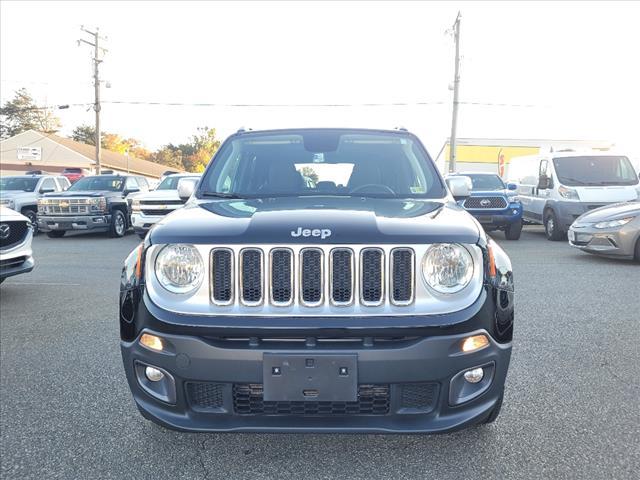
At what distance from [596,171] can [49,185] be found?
1464cm

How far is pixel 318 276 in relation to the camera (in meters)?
2.41

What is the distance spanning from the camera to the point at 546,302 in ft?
19.8

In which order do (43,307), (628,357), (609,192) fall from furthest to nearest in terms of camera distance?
(609,192), (43,307), (628,357)

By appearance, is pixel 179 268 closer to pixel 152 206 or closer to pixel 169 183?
pixel 152 206

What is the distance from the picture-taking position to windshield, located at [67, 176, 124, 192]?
49.9ft

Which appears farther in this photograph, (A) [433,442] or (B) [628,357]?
(B) [628,357]

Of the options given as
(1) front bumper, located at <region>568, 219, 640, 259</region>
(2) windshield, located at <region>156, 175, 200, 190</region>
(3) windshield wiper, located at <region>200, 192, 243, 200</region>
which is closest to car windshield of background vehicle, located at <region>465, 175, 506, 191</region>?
(1) front bumper, located at <region>568, 219, 640, 259</region>

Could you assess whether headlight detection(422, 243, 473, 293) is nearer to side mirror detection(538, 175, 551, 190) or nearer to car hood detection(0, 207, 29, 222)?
car hood detection(0, 207, 29, 222)

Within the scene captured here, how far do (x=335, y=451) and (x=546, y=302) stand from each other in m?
4.05

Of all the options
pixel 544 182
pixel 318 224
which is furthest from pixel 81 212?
pixel 318 224

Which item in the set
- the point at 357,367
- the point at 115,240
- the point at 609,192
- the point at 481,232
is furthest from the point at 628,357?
the point at 115,240

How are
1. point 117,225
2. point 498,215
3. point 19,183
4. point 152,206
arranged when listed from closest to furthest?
point 498,215
point 152,206
point 117,225
point 19,183

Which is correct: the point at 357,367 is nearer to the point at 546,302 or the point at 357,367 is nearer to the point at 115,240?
the point at 546,302

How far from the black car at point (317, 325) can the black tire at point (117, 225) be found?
12.6 m
